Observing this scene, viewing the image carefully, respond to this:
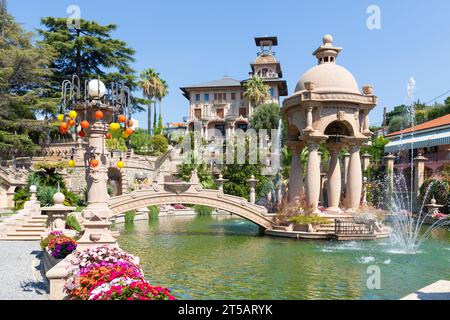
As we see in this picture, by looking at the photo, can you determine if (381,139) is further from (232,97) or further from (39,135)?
(39,135)

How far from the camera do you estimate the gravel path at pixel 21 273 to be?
9586mm

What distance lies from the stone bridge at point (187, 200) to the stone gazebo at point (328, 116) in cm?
250

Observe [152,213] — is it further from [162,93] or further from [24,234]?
[162,93]

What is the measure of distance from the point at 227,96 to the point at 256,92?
782 cm

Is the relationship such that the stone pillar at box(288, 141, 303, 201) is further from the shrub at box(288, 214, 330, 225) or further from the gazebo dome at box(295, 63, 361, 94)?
the gazebo dome at box(295, 63, 361, 94)

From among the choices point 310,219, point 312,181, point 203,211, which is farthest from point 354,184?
point 203,211

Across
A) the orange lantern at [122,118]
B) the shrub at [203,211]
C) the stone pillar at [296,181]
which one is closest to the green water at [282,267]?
the stone pillar at [296,181]

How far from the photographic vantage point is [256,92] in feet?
230

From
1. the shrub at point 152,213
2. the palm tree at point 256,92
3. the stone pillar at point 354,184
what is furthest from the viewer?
the palm tree at point 256,92

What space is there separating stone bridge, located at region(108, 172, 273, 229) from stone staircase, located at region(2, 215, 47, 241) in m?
4.17

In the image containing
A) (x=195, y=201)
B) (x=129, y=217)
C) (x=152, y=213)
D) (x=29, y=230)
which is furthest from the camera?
(x=152, y=213)

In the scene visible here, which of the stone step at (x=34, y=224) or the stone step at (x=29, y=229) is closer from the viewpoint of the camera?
the stone step at (x=29, y=229)

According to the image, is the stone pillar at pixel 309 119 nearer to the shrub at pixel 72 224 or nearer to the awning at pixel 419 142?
the shrub at pixel 72 224

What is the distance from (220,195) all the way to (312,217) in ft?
19.2
